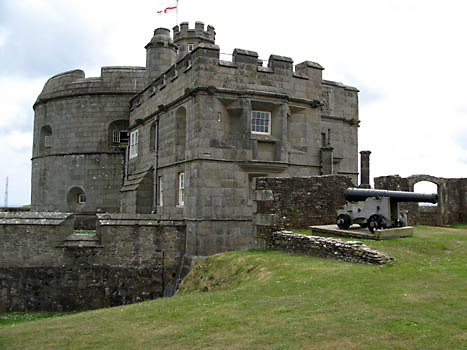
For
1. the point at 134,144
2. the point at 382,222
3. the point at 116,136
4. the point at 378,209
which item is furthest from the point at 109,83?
the point at 382,222

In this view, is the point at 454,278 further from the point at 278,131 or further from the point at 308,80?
the point at 308,80

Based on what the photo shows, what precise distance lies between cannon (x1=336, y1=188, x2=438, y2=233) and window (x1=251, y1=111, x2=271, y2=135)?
6.16m

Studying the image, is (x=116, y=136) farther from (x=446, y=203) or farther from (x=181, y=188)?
(x=446, y=203)

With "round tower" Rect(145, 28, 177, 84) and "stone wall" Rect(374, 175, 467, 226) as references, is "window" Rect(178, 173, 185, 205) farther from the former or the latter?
"stone wall" Rect(374, 175, 467, 226)

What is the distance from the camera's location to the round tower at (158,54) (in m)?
23.7

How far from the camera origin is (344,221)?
1295 cm

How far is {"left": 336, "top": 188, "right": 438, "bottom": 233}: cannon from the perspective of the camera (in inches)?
484

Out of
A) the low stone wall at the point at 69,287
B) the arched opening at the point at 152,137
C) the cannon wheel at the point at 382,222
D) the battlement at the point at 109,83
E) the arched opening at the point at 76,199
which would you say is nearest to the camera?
the cannon wheel at the point at 382,222

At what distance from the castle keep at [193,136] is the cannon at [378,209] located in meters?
3.71

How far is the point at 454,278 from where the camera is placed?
8.15m

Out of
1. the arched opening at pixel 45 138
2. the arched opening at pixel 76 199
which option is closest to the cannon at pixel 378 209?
the arched opening at pixel 76 199

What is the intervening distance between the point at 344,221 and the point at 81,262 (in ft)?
33.9

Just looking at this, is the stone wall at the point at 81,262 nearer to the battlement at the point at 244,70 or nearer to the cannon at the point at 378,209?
the battlement at the point at 244,70

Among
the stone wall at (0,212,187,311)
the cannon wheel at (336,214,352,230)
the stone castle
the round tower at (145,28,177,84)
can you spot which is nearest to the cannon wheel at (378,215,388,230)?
the cannon wheel at (336,214,352,230)
